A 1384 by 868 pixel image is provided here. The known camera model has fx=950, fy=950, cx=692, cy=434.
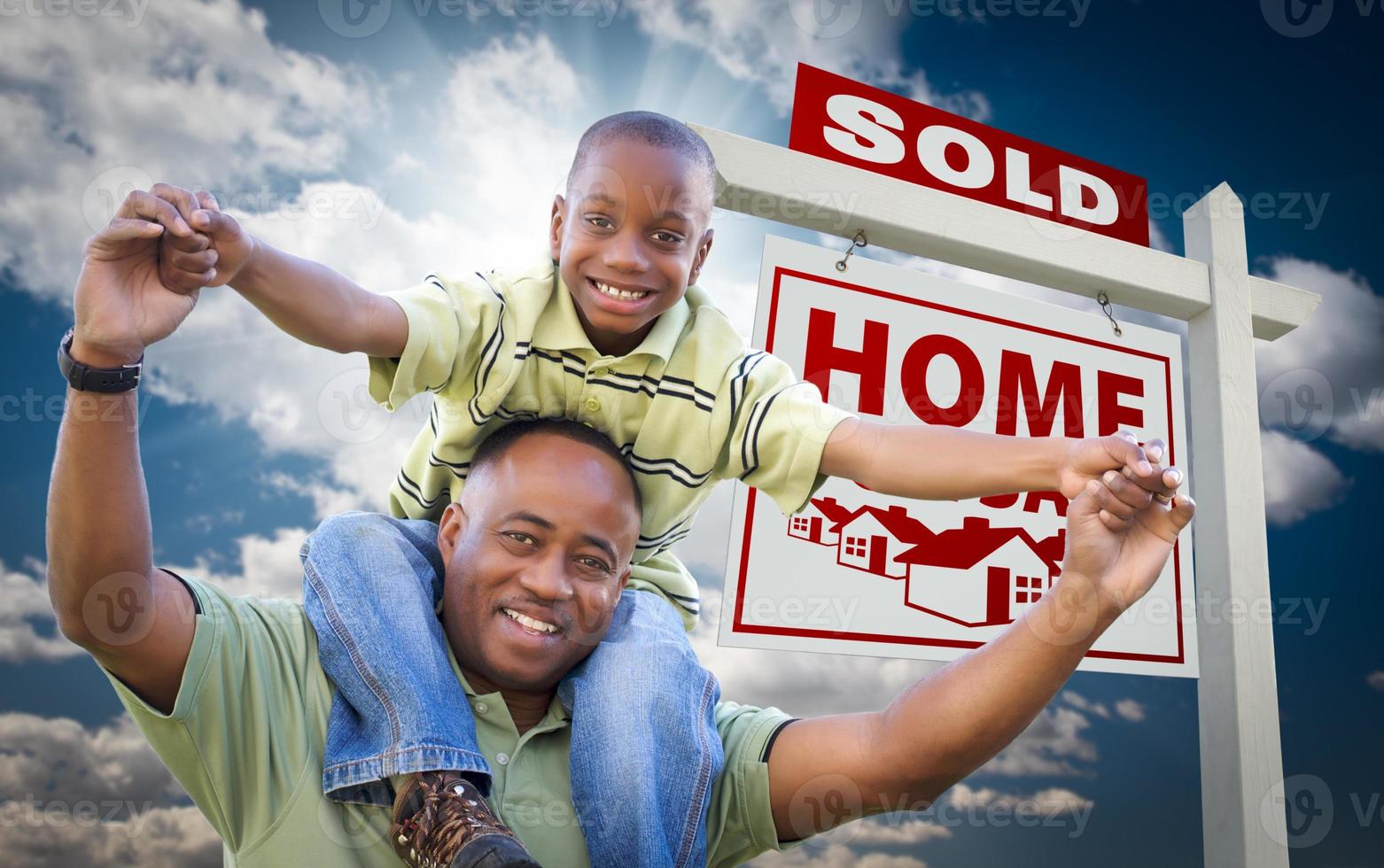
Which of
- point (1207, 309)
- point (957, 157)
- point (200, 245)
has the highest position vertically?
point (957, 157)

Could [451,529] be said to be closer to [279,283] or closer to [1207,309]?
[279,283]

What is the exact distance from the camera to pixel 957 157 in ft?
7.63

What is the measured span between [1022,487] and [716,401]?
479 millimetres

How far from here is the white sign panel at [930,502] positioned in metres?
2.01

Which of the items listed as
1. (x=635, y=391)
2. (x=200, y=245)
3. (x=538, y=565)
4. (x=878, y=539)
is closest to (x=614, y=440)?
(x=635, y=391)

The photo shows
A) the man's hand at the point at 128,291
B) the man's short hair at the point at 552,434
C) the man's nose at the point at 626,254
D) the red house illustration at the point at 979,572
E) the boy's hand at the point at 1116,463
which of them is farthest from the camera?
the red house illustration at the point at 979,572

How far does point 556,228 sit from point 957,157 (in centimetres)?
125

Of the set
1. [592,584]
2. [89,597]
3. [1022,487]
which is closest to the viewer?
[89,597]

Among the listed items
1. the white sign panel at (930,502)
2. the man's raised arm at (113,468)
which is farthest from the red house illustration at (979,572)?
the man's raised arm at (113,468)

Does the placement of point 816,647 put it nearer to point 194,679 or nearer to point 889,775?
point 889,775

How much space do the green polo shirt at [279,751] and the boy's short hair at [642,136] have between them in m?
0.77

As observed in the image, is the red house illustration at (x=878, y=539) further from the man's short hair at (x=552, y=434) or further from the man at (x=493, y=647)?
the man's short hair at (x=552, y=434)

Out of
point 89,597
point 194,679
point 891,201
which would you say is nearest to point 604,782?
point 194,679

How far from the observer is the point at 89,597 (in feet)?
3.35
